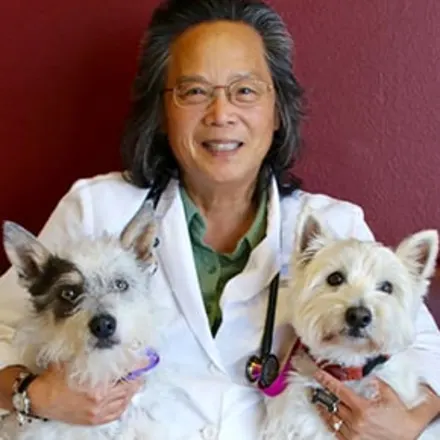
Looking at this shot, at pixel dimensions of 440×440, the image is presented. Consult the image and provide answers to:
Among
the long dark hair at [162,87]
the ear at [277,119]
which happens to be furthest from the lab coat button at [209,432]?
the ear at [277,119]

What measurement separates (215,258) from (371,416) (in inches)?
21.1

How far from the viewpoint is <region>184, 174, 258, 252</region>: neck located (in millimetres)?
→ 2158

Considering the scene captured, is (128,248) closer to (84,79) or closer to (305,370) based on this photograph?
(305,370)

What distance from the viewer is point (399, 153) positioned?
2.32m

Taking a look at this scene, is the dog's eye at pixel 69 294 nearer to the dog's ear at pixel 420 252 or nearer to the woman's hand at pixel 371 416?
the woman's hand at pixel 371 416

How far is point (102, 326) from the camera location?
1.69 meters

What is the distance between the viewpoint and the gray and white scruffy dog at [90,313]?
5.65 ft

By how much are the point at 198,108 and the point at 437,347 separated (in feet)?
2.57

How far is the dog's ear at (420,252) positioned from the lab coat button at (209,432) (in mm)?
560

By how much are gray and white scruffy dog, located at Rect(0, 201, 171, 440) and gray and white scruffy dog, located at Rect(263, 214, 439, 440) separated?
0.31m

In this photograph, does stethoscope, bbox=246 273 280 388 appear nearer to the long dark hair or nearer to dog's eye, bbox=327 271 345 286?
dog's eye, bbox=327 271 345 286

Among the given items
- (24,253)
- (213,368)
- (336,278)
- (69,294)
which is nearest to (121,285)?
(69,294)

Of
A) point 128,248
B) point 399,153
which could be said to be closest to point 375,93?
point 399,153

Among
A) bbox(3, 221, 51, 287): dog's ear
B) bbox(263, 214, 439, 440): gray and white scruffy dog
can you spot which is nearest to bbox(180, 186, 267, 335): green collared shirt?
bbox(263, 214, 439, 440): gray and white scruffy dog
